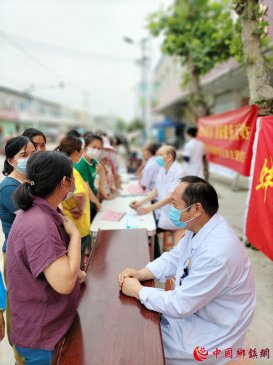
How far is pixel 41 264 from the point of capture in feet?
3.72

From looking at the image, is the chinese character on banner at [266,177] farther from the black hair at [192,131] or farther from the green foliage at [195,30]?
the green foliage at [195,30]

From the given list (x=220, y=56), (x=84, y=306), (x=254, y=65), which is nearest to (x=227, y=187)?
(x=220, y=56)

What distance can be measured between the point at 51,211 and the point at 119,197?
268 cm

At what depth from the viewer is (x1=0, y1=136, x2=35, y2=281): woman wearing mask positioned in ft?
6.19

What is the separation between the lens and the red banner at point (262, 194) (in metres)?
2.64

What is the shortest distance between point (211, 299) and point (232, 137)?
3685mm

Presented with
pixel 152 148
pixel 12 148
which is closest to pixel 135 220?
pixel 12 148

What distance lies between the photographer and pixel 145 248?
2104mm

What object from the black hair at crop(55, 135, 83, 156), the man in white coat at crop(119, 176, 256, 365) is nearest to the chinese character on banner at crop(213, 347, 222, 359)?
the man in white coat at crop(119, 176, 256, 365)

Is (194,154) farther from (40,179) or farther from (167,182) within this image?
(40,179)

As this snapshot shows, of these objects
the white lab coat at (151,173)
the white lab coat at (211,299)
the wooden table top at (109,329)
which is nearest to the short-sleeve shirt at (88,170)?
the white lab coat at (151,173)

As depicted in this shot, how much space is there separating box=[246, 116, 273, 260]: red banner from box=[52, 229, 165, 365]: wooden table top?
60.9 inches

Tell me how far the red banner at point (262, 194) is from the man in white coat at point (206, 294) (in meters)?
1.38

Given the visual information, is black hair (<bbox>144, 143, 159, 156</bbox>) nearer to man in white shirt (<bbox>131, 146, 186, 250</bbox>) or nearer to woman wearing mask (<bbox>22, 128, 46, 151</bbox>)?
man in white shirt (<bbox>131, 146, 186, 250</bbox>)
